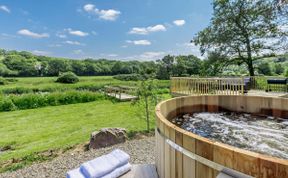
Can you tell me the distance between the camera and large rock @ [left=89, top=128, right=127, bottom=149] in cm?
518

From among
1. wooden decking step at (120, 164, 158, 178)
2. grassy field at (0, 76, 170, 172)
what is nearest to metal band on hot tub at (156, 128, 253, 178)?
wooden decking step at (120, 164, 158, 178)

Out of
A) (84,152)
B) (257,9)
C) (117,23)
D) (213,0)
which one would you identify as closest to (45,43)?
(117,23)

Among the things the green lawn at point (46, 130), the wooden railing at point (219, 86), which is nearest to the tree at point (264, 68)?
the wooden railing at point (219, 86)

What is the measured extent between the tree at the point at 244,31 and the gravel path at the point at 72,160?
43.5 feet

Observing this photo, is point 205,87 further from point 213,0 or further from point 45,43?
point 45,43

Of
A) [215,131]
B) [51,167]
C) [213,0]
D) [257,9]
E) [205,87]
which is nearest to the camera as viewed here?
[215,131]

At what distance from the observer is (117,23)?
3077 cm

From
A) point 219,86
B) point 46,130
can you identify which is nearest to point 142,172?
point 46,130

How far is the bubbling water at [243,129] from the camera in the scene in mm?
2741

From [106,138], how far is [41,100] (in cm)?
1120

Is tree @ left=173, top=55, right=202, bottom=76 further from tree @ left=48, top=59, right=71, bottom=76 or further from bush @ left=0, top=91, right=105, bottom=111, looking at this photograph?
tree @ left=48, top=59, right=71, bottom=76

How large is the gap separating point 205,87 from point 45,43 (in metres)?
53.5

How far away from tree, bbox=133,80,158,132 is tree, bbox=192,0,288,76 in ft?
36.5

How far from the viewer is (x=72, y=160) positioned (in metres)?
A: 4.43
